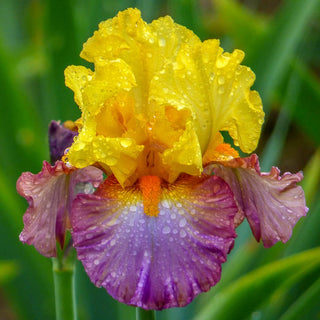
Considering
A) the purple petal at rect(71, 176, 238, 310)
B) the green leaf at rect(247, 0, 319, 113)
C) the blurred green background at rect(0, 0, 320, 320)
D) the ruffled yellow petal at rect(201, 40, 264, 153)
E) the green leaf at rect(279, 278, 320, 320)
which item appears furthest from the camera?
the green leaf at rect(247, 0, 319, 113)

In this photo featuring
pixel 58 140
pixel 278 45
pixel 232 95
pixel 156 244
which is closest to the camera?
pixel 156 244

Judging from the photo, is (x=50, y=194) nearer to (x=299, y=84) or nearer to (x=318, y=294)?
(x=318, y=294)

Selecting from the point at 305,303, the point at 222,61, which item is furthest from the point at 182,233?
the point at 305,303

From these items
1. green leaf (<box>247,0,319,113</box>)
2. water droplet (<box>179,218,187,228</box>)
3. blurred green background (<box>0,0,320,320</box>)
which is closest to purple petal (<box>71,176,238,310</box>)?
water droplet (<box>179,218,187,228</box>)

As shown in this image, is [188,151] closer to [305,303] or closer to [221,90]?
[221,90]

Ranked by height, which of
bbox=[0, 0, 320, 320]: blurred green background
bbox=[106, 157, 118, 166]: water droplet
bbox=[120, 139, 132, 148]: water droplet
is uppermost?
bbox=[120, 139, 132, 148]: water droplet

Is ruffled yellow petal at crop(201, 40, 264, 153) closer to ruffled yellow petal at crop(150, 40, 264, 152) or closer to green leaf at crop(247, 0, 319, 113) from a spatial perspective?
ruffled yellow petal at crop(150, 40, 264, 152)

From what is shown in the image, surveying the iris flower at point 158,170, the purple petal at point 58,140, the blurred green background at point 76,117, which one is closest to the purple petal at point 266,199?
the iris flower at point 158,170
